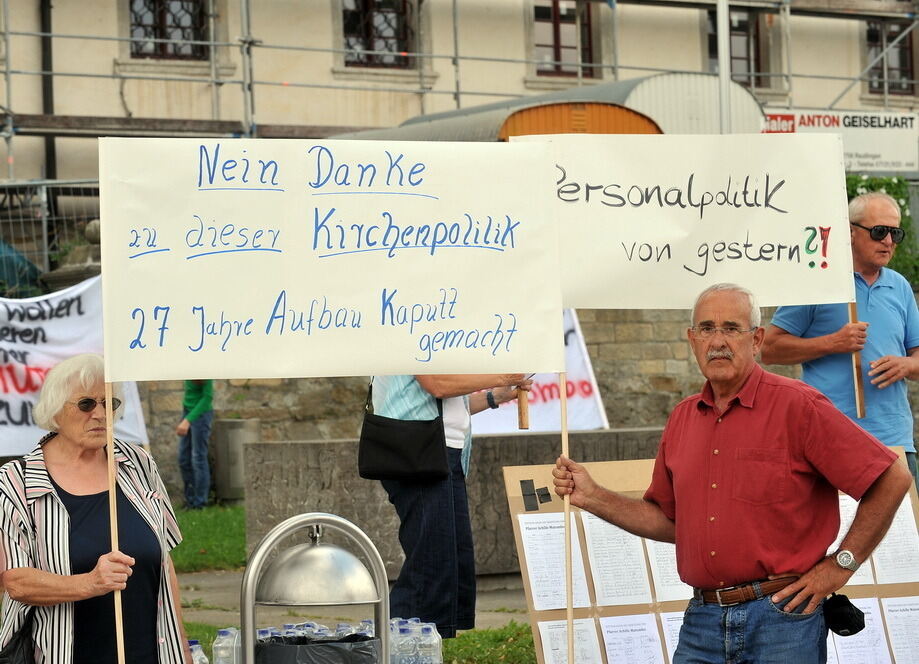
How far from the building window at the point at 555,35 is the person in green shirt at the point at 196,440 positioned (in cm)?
1308

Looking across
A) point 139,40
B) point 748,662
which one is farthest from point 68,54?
point 748,662

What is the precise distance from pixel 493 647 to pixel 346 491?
2.05 meters

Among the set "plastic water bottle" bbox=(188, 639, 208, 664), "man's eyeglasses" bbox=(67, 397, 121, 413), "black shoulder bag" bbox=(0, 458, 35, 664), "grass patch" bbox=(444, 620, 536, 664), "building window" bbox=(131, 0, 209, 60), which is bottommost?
"grass patch" bbox=(444, 620, 536, 664)

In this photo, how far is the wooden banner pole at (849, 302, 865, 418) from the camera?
610 centimetres

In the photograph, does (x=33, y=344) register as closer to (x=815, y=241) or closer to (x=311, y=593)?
(x=815, y=241)

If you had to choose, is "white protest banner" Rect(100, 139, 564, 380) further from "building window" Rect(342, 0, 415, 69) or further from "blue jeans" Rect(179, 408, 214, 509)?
"building window" Rect(342, 0, 415, 69)

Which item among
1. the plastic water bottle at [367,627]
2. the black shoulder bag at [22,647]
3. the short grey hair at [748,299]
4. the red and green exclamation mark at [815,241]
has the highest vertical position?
the red and green exclamation mark at [815,241]

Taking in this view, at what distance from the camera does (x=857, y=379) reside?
6.12 meters

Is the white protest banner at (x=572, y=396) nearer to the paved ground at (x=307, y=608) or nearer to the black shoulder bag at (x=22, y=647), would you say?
the paved ground at (x=307, y=608)

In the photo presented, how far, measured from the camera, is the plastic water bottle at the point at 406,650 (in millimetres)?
4613

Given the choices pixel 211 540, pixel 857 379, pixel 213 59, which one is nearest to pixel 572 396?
pixel 211 540

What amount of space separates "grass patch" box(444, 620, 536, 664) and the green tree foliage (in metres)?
9.98

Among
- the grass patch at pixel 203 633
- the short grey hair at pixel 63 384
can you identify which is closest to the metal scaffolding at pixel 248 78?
the grass patch at pixel 203 633

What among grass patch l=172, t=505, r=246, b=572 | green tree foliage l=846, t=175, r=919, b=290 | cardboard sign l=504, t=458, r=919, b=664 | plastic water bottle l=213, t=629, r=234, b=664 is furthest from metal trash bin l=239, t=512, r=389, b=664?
green tree foliage l=846, t=175, r=919, b=290
